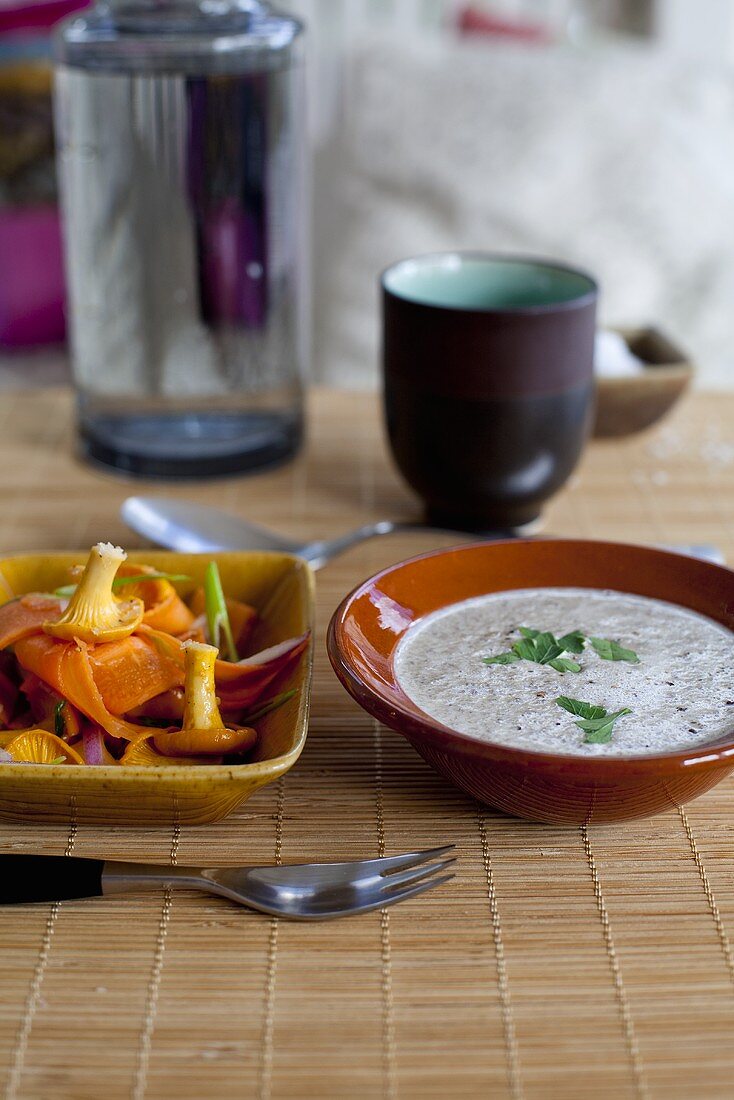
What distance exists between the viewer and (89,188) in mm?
1177

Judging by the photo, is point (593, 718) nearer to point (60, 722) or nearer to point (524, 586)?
point (524, 586)

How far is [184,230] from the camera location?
1.17 metres

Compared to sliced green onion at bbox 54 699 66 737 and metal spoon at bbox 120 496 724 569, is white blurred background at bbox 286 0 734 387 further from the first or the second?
sliced green onion at bbox 54 699 66 737

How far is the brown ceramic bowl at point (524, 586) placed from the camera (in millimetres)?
611

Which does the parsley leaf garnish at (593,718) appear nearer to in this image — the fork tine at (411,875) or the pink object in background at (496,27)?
the fork tine at (411,875)

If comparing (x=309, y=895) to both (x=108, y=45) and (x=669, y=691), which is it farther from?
(x=108, y=45)

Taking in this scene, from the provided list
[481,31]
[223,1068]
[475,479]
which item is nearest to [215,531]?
[475,479]

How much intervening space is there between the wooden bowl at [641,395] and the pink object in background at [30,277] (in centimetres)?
131

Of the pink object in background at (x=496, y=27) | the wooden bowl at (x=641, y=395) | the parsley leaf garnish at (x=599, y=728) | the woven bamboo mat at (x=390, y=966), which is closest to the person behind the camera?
the woven bamboo mat at (x=390, y=966)

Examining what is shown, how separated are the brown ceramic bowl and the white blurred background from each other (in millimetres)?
1442

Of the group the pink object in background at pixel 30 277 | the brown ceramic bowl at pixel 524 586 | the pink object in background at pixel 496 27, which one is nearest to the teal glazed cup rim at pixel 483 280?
the brown ceramic bowl at pixel 524 586

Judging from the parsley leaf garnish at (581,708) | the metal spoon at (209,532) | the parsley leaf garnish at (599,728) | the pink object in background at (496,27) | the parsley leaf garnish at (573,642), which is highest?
the pink object in background at (496,27)

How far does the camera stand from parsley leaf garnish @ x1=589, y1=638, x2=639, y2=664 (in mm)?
731

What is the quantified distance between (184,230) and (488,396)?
344mm
